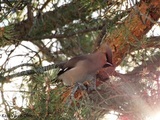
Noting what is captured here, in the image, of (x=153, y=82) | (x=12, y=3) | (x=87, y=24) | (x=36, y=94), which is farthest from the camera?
(x=87, y=24)

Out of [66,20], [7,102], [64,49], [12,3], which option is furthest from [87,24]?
[7,102]

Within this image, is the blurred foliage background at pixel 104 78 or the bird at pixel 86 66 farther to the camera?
the bird at pixel 86 66

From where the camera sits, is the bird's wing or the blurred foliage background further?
the bird's wing

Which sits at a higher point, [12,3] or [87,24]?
[87,24]

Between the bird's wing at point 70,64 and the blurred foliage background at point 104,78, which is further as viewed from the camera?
the bird's wing at point 70,64

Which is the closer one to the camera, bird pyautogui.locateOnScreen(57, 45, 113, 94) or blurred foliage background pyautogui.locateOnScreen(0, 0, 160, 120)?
blurred foliage background pyautogui.locateOnScreen(0, 0, 160, 120)

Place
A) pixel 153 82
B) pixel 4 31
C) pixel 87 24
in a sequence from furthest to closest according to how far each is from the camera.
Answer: pixel 87 24 → pixel 153 82 → pixel 4 31

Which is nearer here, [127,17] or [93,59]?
[127,17]

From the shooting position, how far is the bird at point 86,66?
87.2 inches

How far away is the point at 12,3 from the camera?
2.22 m

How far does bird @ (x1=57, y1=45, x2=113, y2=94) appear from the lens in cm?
221

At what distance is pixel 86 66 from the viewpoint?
7.34 ft

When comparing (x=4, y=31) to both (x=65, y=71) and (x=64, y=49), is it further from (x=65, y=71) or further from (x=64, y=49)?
(x=64, y=49)

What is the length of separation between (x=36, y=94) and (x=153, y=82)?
24.1 inches
